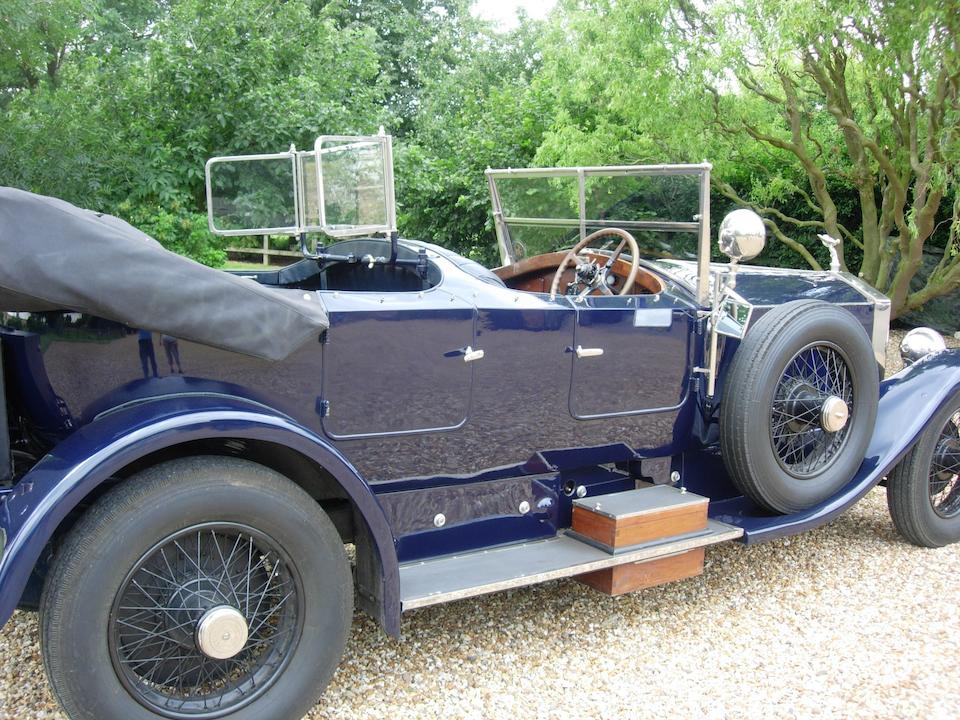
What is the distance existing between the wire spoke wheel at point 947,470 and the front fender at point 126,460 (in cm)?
298

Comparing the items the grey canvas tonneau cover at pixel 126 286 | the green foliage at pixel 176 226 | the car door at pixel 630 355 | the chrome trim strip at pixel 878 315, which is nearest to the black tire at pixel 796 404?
the car door at pixel 630 355

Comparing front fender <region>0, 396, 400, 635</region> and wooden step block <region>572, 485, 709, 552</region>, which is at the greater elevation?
front fender <region>0, 396, 400, 635</region>

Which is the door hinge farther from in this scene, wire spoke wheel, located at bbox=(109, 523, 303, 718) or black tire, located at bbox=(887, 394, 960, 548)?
black tire, located at bbox=(887, 394, 960, 548)

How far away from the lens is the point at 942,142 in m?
7.36

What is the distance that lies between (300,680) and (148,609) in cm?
47

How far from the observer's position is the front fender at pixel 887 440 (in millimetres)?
3521

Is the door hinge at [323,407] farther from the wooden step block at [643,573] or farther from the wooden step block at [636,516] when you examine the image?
the wooden step block at [643,573]

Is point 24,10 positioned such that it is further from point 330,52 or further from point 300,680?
point 300,680

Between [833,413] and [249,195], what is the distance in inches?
107

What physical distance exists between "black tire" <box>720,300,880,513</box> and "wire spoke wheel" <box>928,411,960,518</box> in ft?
2.37

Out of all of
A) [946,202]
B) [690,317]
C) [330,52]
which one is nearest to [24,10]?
[330,52]

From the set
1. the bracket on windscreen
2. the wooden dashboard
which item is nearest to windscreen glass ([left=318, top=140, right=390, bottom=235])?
the bracket on windscreen

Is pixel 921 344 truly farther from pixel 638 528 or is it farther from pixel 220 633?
pixel 220 633

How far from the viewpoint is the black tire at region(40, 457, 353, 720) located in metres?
2.17
